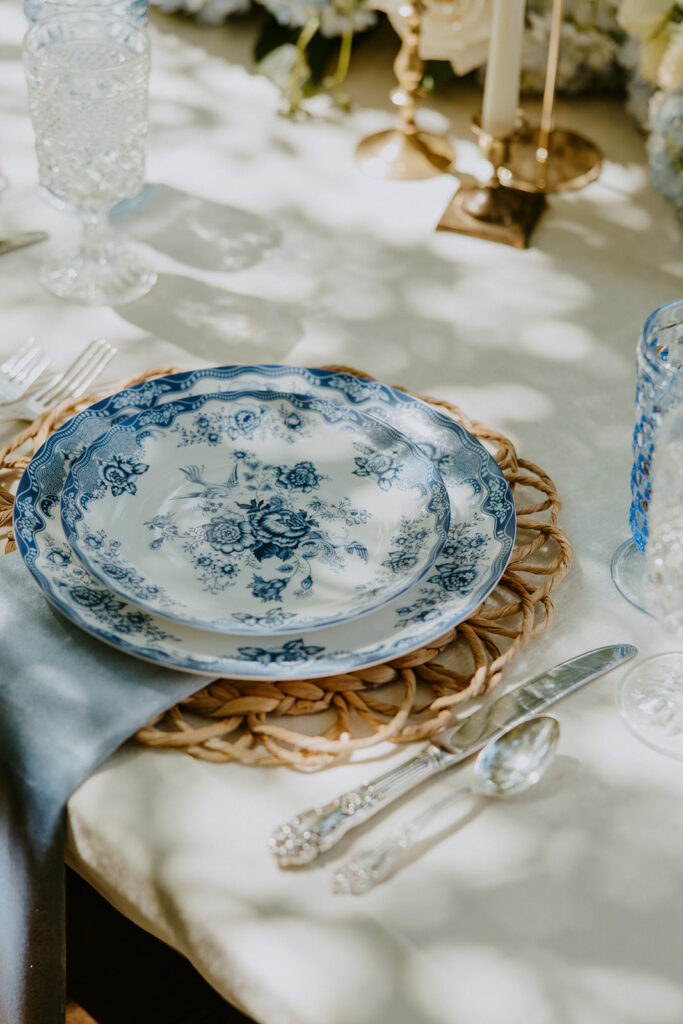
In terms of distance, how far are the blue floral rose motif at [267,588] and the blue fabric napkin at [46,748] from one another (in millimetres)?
83

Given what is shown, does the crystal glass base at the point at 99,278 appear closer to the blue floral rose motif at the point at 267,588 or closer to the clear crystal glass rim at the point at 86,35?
the clear crystal glass rim at the point at 86,35

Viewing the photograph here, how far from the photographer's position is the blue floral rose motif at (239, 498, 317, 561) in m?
0.84

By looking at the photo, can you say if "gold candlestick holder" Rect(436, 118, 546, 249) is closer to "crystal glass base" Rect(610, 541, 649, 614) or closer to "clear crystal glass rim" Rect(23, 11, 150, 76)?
"clear crystal glass rim" Rect(23, 11, 150, 76)

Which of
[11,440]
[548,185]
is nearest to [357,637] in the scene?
[11,440]

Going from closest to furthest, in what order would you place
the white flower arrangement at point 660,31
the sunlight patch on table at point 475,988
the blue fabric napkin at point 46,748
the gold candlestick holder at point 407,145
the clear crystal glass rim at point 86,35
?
the sunlight patch on table at point 475,988
the blue fabric napkin at point 46,748
the clear crystal glass rim at point 86,35
the white flower arrangement at point 660,31
the gold candlestick holder at point 407,145

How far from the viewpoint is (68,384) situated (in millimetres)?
1073

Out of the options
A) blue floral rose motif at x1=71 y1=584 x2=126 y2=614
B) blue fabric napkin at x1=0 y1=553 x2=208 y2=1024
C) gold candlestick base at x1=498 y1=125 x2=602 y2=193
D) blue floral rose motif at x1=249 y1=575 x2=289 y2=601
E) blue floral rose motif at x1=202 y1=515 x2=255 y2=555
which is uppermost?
gold candlestick base at x1=498 y1=125 x2=602 y2=193

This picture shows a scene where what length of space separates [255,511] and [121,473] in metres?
0.11

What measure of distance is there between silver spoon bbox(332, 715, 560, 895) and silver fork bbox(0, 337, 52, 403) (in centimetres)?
58

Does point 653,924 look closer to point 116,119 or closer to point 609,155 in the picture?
point 116,119

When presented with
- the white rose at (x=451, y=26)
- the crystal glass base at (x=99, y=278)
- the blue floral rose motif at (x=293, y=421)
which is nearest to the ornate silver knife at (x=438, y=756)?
the blue floral rose motif at (x=293, y=421)

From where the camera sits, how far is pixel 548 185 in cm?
149

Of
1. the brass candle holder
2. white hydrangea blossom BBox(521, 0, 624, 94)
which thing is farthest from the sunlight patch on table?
white hydrangea blossom BBox(521, 0, 624, 94)

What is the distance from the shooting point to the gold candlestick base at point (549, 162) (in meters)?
1.49
